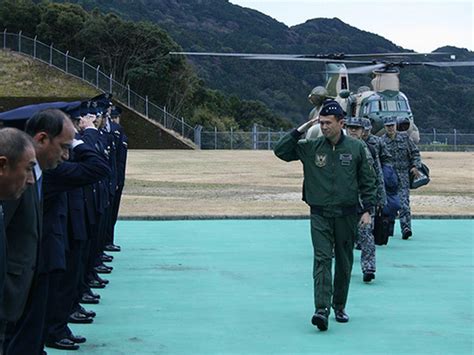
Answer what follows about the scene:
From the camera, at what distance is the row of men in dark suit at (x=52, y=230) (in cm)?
529

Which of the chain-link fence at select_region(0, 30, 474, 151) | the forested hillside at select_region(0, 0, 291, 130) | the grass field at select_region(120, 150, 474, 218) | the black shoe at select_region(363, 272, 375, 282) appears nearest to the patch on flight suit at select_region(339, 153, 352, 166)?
the black shoe at select_region(363, 272, 375, 282)

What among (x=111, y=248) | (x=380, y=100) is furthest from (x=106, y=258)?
(x=380, y=100)

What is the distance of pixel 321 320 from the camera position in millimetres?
8516

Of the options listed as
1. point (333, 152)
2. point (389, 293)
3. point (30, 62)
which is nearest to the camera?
point (333, 152)

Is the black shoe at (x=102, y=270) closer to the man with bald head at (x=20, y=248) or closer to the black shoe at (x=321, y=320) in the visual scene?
the black shoe at (x=321, y=320)

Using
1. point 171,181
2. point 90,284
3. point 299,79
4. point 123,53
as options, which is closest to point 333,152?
point 90,284

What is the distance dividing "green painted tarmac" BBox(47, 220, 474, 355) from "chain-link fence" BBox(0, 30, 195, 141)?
4253 centimetres

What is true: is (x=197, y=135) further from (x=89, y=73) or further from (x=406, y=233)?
(x=406, y=233)

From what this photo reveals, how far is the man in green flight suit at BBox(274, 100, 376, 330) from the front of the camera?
8906mm

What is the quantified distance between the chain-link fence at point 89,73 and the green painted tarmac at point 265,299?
140ft

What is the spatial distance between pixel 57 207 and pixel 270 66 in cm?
10657

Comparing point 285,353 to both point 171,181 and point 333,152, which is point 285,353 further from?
point 171,181

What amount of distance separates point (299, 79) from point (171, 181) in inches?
3382

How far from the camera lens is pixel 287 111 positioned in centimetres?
10588
